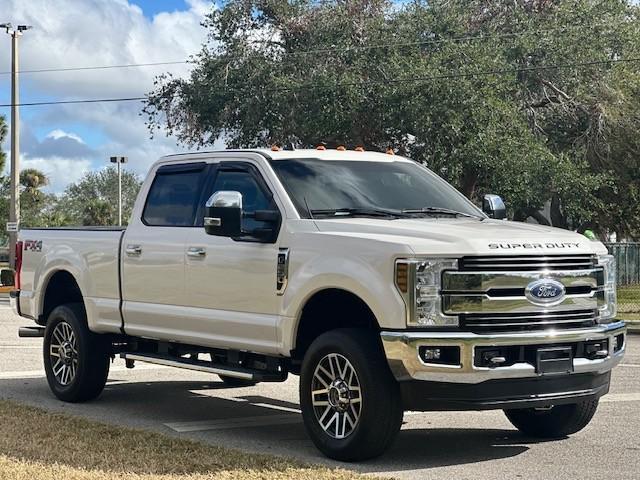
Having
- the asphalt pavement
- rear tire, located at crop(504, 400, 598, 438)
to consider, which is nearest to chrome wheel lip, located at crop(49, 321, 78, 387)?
the asphalt pavement

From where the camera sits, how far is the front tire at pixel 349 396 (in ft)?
22.6

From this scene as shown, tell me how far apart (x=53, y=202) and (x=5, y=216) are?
197 ft

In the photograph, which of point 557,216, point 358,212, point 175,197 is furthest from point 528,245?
point 557,216

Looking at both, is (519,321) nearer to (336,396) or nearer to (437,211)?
(336,396)

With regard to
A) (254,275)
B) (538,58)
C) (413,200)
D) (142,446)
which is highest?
(538,58)

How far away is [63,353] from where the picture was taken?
33.1ft

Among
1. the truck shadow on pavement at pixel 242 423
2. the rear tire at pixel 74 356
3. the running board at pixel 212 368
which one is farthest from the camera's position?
the rear tire at pixel 74 356

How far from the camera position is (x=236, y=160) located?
8.61m

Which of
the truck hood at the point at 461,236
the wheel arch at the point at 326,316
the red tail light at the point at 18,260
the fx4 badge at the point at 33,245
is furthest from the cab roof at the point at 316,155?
the red tail light at the point at 18,260

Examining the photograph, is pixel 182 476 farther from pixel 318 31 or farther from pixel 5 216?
pixel 5 216

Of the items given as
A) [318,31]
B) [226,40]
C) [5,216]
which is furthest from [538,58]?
[5,216]

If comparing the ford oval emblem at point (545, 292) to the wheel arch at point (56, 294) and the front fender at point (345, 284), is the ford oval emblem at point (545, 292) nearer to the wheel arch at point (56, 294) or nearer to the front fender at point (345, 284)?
the front fender at point (345, 284)

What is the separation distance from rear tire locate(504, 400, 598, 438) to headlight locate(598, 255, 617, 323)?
2.75 ft

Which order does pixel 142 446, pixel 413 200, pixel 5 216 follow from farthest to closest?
pixel 5 216 < pixel 413 200 < pixel 142 446
